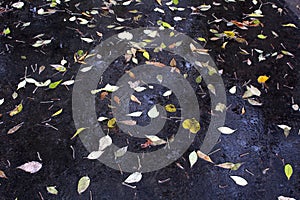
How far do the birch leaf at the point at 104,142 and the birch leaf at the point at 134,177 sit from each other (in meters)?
0.30

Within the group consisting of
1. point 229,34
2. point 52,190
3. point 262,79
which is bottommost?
point 52,190

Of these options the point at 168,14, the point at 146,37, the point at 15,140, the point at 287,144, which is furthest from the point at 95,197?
the point at 168,14

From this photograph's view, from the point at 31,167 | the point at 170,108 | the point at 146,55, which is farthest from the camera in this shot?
the point at 146,55

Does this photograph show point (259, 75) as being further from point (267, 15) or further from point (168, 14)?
point (168, 14)

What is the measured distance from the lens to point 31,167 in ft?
7.50

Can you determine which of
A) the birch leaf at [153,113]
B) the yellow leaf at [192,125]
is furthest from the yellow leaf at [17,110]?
the yellow leaf at [192,125]

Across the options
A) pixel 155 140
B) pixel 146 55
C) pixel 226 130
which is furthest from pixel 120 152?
pixel 146 55

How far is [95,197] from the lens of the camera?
7.04 feet

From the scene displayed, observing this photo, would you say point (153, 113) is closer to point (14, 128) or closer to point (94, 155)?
point (94, 155)

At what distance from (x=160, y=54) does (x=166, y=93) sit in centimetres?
52

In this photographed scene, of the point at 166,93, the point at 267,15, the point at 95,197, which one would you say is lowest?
the point at 95,197

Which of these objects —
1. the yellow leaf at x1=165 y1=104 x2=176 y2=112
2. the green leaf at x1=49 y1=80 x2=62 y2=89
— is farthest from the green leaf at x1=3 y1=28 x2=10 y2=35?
the yellow leaf at x1=165 y1=104 x2=176 y2=112

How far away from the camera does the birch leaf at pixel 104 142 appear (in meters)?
2.41

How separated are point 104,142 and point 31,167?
513 millimetres
